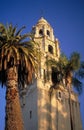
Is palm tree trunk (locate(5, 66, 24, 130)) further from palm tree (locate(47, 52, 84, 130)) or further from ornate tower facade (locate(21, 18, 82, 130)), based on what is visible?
ornate tower facade (locate(21, 18, 82, 130))

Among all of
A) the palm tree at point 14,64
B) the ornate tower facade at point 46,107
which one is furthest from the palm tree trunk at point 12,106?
the ornate tower facade at point 46,107

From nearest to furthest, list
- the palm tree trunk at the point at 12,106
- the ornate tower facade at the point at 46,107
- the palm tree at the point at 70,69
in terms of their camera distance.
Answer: the palm tree trunk at the point at 12,106, the palm tree at the point at 70,69, the ornate tower facade at the point at 46,107

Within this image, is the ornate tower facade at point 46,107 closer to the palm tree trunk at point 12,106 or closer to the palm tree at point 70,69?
the palm tree at point 70,69

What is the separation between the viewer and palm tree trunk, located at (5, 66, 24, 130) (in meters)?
20.8

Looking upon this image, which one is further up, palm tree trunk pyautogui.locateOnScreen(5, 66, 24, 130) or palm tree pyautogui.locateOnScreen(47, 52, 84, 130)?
palm tree pyautogui.locateOnScreen(47, 52, 84, 130)

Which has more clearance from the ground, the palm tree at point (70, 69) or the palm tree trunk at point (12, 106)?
the palm tree at point (70, 69)

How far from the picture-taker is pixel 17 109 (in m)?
21.7

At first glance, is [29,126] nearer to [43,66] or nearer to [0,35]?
[43,66]

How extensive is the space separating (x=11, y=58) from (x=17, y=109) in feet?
17.5

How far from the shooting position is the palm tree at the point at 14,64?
850 inches

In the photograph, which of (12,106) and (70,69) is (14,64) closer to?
(12,106)

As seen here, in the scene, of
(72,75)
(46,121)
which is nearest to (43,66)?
(46,121)

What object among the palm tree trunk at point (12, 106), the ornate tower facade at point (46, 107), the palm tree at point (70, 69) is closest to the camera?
the palm tree trunk at point (12, 106)

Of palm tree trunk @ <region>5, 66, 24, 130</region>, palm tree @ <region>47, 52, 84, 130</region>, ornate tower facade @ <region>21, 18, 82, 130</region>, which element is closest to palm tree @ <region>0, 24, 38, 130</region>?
palm tree trunk @ <region>5, 66, 24, 130</region>
